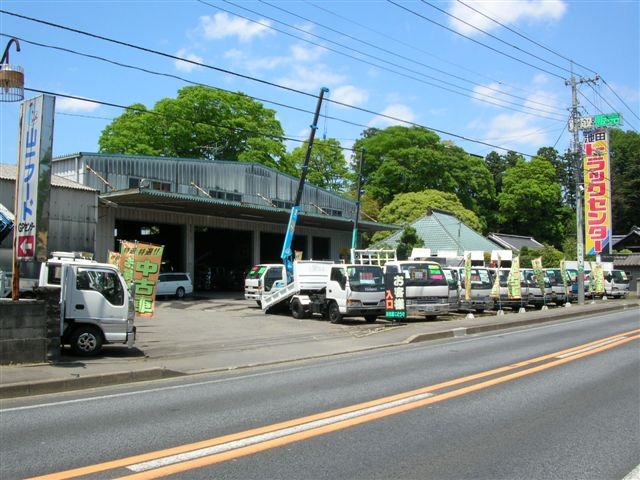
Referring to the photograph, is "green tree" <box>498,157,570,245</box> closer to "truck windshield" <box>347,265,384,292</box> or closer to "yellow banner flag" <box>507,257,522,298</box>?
"yellow banner flag" <box>507,257,522,298</box>

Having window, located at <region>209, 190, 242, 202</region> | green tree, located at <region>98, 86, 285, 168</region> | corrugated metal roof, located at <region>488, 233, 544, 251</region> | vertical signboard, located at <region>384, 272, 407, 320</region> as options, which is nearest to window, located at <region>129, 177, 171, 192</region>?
window, located at <region>209, 190, 242, 202</region>

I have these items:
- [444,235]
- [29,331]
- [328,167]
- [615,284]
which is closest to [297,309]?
[29,331]

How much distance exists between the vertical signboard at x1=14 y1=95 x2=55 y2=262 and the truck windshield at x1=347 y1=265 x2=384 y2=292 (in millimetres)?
11688

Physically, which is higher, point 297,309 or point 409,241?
point 409,241

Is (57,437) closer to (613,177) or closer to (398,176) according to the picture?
(398,176)

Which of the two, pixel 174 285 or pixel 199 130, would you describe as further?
pixel 199 130

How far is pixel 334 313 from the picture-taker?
21.5 m

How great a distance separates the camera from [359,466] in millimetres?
5520

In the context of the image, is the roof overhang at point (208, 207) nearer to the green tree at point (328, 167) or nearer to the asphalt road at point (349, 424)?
the asphalt road at point (349, 424)

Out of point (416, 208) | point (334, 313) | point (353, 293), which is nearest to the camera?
point (353, 293)

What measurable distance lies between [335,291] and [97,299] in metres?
10.1

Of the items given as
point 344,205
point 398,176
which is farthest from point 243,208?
point 398,176

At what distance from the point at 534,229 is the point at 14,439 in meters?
78.1

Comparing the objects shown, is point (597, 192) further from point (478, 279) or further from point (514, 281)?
point (478, 279)
